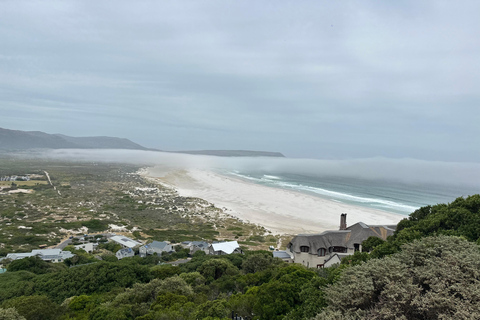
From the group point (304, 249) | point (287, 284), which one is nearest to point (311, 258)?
point (304, 249)

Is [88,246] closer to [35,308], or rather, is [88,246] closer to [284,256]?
[35,308]

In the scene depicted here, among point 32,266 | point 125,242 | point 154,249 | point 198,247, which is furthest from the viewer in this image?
point 125,242

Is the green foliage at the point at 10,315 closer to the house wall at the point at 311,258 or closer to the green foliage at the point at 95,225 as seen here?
the house wall at the point at 311,258

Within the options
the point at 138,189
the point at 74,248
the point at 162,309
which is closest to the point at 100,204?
the point at 138,189

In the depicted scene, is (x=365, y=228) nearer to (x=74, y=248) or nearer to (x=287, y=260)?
(x=287, y=260)

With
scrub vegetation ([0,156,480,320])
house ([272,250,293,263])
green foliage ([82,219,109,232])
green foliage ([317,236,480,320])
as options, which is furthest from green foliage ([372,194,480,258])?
green foliage ([82,219,109,232])

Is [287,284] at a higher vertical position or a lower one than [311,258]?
higher

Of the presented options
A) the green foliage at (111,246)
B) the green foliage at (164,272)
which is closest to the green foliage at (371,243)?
the green foliage at (164,272)

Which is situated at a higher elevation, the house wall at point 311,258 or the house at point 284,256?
the house wall at point 311,258
